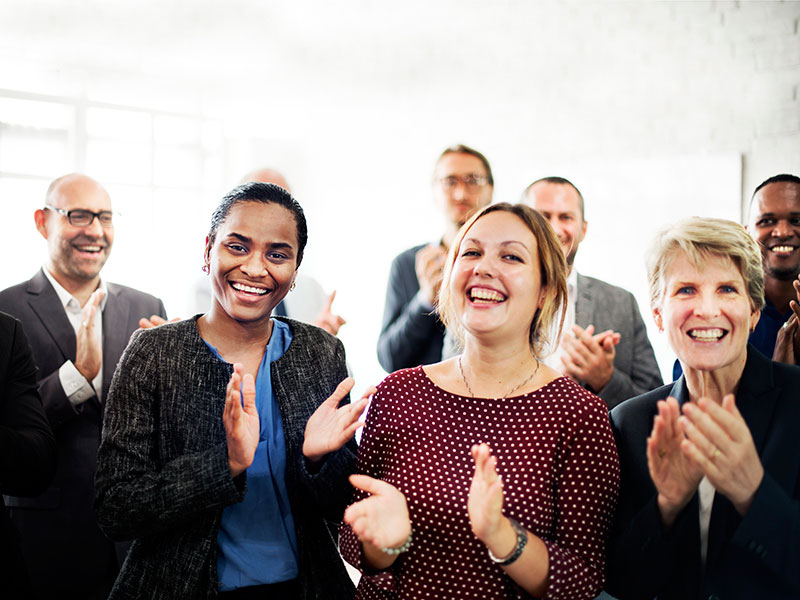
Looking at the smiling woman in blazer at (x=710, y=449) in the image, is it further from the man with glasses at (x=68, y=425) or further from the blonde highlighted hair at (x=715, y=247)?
the man with glasses at (x=68, y=425)

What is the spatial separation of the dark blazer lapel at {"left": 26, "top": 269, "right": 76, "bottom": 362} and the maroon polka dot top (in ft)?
4.74

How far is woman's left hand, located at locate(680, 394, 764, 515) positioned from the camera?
4.09 feet

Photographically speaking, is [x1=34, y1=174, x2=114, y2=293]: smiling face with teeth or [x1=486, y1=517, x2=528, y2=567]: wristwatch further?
[x1=34, y1=174, x2=114, y2=293]: smiling face with teeth

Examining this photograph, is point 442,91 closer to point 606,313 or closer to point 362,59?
point 362,59

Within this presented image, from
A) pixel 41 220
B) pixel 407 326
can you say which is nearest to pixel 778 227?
pixel 407 326

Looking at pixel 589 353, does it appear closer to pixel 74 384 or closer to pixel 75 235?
pixel 74 384

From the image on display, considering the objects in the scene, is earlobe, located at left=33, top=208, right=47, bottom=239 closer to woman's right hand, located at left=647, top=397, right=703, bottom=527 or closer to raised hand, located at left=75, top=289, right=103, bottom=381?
raised hand, located at left=75, top=289, right=103, bottom=381

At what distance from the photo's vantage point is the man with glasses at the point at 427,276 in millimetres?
2667

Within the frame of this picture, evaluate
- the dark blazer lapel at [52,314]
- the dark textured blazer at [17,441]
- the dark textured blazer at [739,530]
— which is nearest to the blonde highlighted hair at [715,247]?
the dark textured blazer at [739,530]

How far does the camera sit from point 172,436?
1.52 meters

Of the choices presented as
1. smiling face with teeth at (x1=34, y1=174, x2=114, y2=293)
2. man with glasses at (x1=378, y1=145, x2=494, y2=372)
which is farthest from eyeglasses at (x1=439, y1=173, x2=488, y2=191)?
smiling face with teeth at (x1=34, y1=174, x2=114, y2=293)

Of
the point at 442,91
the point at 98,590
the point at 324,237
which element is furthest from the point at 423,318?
the point at 324,237

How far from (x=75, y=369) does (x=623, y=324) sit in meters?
1.84

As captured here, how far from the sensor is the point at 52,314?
2.48m
